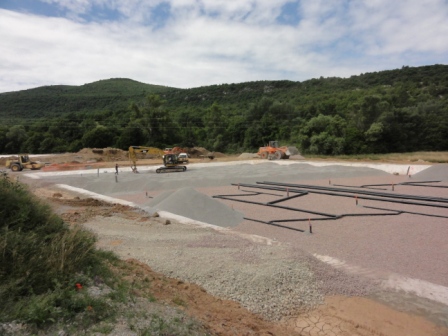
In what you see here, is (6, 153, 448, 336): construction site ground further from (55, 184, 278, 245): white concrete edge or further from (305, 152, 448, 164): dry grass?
(305, 152, 448, 164): dry grass

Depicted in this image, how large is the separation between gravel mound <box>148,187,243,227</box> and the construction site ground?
4 centimetres

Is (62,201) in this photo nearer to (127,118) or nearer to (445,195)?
(445,195)

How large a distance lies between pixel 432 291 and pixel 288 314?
279cm

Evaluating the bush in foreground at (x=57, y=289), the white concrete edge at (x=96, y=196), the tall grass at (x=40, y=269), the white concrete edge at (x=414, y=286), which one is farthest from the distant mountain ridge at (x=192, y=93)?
the bush in foreground at (x=57, y=289)

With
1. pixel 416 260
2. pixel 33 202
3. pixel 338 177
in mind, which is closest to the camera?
pixel 33 202

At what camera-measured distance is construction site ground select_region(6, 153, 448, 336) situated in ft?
16.6

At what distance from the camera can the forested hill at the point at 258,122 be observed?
140 feet

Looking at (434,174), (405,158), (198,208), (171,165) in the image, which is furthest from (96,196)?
(405,158)

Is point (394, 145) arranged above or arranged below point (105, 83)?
below

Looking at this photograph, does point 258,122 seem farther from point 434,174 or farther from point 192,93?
point 192,93

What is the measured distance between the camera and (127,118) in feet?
192

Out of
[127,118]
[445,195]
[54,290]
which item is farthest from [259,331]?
[127,118]

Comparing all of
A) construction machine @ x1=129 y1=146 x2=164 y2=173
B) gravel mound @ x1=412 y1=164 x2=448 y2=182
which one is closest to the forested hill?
construction machine @ x1=129 y1=146 x2=164 y2=173

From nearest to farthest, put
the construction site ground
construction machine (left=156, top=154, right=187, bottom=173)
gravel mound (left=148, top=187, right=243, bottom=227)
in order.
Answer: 1. the construction site ground
2. gravel mound (left=148, top=187, right=243, bottom=227)
3. construction machine (left=156, top=154, right=187, bottom=173)
